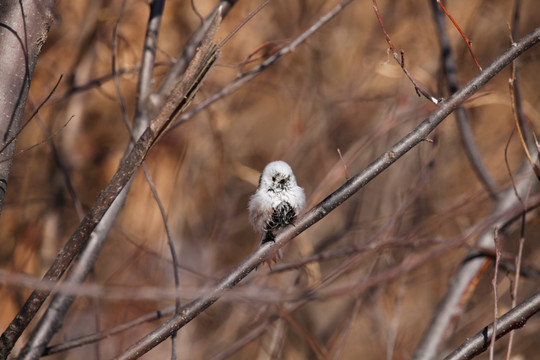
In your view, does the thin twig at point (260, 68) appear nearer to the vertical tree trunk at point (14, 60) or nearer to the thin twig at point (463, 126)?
the vertical tree trunk at point (14, 60)

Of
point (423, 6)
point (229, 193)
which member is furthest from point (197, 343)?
point (423, 6)

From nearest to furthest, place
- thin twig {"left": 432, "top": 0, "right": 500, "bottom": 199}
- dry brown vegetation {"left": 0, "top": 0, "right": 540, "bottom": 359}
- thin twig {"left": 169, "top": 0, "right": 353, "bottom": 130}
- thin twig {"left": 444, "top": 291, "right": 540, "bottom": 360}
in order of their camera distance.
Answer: thin twig {"left": 444, "top": 291, "right": 540, "bottom": 360}, thin twig {"left": 169, "top": 0, "right": 353, "bottom": 130}, thin twig {"left": 432, "top": 0, "right": 500, "bottom": 199}, dry brown vegetation {"left": 0, "top": 0, "right": 540, "bottom": 359}

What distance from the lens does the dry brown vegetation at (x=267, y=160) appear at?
142 inches

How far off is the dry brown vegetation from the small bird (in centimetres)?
79

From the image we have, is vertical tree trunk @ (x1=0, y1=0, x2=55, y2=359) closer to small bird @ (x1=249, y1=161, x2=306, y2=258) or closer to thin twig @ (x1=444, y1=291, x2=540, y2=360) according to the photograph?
small bird @ (x1=249, y1=161, x2=306, y2=258)

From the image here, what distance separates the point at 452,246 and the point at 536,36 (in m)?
1.15

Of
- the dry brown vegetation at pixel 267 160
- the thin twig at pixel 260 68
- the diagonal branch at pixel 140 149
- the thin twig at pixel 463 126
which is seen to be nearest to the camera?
the diagonal branch at pixel 140 149

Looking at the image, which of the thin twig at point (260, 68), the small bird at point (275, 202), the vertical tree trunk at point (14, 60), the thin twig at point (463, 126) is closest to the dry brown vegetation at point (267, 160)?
the thin twig at point (463, 126)

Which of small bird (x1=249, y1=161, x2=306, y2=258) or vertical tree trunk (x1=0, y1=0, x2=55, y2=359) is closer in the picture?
vertical tree trunk (x1=0, y1=0, x2=55, y2=359)

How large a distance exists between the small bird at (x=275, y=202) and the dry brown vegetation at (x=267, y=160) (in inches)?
31.2

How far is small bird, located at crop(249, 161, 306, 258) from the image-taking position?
7.30 feet

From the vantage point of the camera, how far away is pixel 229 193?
15.2ft

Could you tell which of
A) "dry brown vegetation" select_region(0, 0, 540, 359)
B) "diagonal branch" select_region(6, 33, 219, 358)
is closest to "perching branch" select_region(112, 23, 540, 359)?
"diagonal branch" select_region(6, 33, 219, 358)

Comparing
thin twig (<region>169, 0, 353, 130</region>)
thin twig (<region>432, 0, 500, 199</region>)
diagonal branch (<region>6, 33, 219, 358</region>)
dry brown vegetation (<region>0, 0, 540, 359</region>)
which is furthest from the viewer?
dry brown vegetation (<region>0, 0, 540, 359</region>)
